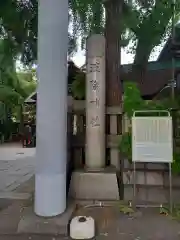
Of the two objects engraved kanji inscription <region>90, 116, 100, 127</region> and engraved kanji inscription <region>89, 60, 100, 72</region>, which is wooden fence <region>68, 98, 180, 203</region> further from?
engraved kanji inscription <region>89, 60, 100, 72</region>

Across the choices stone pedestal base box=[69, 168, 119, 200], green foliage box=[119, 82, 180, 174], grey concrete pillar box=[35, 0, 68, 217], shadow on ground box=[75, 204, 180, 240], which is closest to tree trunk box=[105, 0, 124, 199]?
green foliage box=[119, 82, 180, 174]

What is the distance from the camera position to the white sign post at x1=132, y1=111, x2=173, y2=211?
14.7ft

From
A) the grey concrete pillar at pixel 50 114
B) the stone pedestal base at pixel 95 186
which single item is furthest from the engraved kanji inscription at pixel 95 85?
the stone pedestal base at pixel 95 186

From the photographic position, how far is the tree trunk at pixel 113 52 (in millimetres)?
5716

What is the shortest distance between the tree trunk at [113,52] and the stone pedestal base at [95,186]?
1312 mm

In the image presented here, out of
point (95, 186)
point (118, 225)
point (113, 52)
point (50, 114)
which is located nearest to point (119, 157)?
point (95, 186)

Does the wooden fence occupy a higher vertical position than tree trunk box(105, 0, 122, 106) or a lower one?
lower

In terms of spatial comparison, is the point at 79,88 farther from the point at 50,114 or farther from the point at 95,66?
the point at 50,114

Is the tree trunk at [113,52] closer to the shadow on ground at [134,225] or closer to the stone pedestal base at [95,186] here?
the stone pedestal base at [95,186]

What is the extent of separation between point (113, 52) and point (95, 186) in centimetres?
264

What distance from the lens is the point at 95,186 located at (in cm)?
507

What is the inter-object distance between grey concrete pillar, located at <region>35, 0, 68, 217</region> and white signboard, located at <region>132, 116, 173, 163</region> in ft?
3.53

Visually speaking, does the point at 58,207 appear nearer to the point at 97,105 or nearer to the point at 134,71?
the point at 97,105

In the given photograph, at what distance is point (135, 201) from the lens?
4.84m
